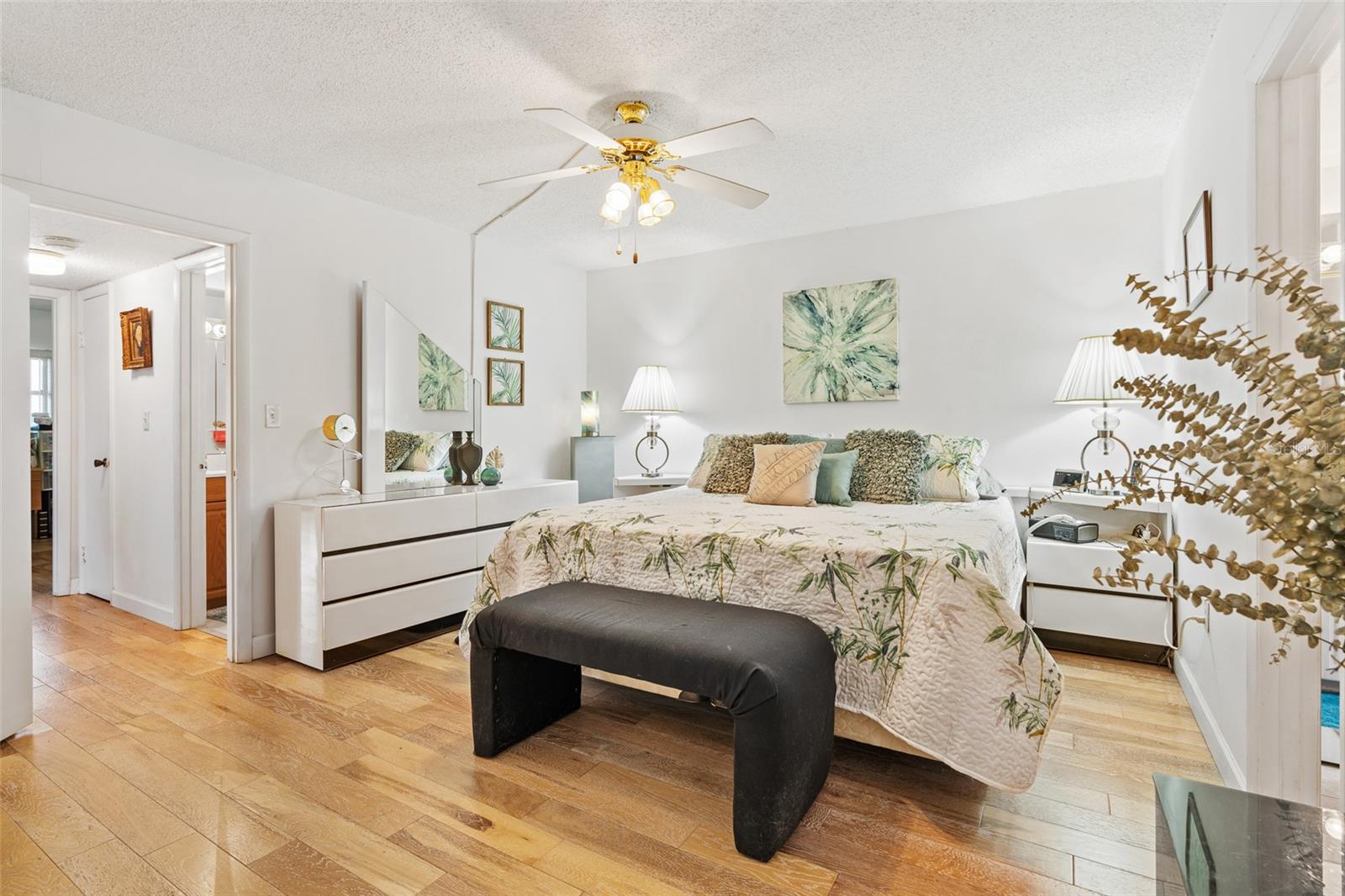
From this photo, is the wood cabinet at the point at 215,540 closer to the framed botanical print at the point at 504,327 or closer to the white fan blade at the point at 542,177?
the framed botanical print at the point at 504,327

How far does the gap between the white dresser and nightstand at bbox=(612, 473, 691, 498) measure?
1237 millimetres

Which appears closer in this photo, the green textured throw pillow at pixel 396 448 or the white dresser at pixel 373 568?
→ the white dresser at pixel 373 568

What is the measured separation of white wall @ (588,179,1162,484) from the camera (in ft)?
12.0

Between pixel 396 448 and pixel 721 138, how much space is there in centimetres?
257

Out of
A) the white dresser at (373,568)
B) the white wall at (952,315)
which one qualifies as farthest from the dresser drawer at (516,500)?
the white wall at (952,315)

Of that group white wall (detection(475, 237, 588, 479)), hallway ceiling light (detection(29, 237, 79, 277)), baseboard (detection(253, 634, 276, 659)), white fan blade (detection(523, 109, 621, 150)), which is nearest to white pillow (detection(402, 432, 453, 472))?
white wall (detection(475, 237, 588, 479))

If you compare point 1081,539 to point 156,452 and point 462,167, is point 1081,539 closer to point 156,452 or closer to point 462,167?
point 462,167

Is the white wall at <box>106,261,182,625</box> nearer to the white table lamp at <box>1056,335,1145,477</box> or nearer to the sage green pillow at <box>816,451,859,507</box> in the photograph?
the sage green pillow at <box>816,451,859,507</box>

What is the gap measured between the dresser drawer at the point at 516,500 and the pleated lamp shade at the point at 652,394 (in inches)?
30.0

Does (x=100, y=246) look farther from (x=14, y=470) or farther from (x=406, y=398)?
(x=14, y=470)

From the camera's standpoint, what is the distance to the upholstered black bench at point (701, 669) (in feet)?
5.60

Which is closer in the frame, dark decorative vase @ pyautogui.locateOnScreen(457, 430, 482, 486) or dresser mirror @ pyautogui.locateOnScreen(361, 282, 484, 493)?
dresser mirror @ pyautogui.locateOnScreen(361, 282, 484, 493)

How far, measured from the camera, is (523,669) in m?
2.36

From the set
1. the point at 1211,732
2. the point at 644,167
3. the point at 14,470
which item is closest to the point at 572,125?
the point at 644,167
